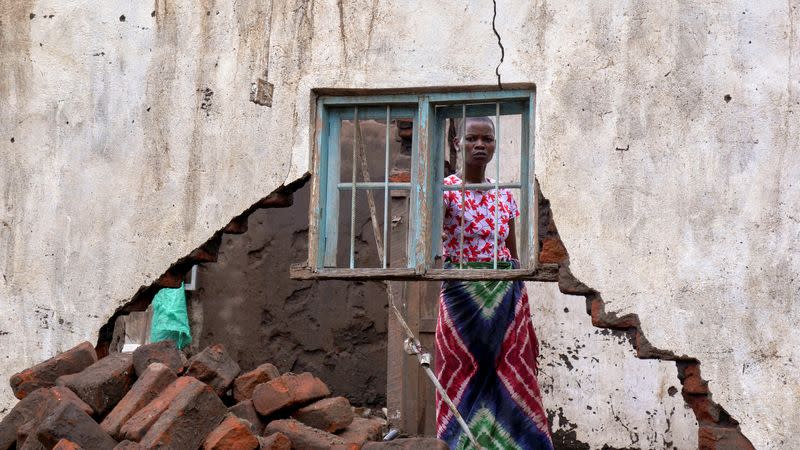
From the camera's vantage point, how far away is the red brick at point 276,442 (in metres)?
5.35

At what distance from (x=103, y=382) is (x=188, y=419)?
0.61 meters

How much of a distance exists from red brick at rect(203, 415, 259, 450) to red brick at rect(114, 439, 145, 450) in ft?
0.94

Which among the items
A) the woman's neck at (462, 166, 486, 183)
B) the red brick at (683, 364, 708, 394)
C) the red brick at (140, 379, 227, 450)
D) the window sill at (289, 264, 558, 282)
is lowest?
the red brick at (140, 379, 227, 450)

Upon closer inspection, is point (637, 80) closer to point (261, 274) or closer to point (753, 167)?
point (753, 167)

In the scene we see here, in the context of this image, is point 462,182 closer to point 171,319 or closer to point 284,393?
point 284,393

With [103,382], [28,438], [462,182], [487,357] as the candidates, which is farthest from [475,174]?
[28,438]

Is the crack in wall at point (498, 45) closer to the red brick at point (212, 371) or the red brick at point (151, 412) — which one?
the red brick at point (212, 371)

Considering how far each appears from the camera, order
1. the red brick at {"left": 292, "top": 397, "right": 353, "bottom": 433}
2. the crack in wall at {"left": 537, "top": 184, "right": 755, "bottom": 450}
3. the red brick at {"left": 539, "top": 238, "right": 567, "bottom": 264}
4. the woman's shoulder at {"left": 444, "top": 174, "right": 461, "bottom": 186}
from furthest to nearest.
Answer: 1. the woman's shoulder at {"left": 444, "top": 174, "right": 461, "bottom": 186}
2. the red brick at {"left": 539, "top": 238, "right": 567, "bottom": 264}
3. the red brick at {"left": 292, "top": 397, "right": 353, "bottom": 433}
4. the crack in wall at {"left": 537, "top": 184, "right": 755, "bottom": 450}

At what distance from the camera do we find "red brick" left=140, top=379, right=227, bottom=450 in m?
5.35

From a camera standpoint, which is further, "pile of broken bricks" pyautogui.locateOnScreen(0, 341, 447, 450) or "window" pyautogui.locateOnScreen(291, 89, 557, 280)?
"window" pyautogui.locateOnScreen(291, 89, 557, 280)

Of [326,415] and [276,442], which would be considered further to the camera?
[326,415]

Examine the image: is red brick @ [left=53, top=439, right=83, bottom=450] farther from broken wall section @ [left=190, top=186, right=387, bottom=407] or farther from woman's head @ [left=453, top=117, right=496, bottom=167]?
broken wall section @ [left=190, top=186, right=387, bottom=407]

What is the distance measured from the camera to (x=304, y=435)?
550cm

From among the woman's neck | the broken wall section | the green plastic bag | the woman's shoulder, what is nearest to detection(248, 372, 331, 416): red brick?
the woman's shoulder
